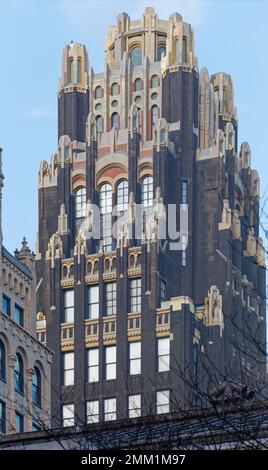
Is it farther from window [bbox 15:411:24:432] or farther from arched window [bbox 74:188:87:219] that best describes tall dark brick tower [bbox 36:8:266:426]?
window [bbox 15:411:24:432]

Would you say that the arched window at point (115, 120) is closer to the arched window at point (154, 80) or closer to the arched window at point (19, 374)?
the arched window at point (154, 80)

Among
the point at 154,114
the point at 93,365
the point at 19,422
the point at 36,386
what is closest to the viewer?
the point at 19,422

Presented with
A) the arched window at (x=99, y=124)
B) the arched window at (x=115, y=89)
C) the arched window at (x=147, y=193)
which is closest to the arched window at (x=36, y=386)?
the arched window at (x=147, y=193)

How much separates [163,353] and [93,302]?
6.40 metres

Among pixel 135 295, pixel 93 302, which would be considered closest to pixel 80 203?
pixel 93 302

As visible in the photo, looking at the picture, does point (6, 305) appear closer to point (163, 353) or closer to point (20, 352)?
point (20, 352)

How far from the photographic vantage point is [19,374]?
318ft

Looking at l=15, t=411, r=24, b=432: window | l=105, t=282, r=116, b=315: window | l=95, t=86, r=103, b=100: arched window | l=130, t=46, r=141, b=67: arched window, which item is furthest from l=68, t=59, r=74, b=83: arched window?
l=15, t=411, r=24, b=432: window

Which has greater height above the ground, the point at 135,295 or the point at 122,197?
the point at 122,197

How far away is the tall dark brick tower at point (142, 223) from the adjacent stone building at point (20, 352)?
35967mm

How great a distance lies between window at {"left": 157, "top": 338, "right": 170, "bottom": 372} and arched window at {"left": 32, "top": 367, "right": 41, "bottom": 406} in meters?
42.9

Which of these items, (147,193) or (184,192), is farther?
(184,192)
